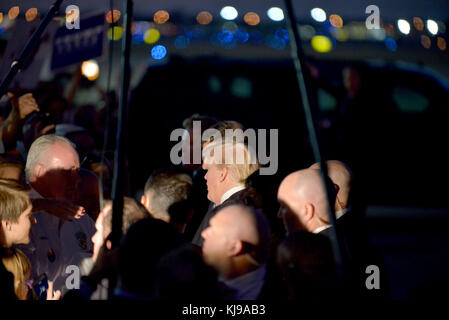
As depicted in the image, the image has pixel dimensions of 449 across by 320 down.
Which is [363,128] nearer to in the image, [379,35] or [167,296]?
[379,35]

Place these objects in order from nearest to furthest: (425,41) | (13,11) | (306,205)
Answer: (306,205) < (13,11) < (425,41)

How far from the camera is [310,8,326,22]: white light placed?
859 cm

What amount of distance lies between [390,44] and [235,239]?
836 cm

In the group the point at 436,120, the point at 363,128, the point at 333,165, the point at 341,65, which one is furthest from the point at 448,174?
the point at 333,165

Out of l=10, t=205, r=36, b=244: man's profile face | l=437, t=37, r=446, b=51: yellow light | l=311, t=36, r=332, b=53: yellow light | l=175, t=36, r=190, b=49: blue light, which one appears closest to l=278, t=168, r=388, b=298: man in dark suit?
l=10, t=205, r=36, b=244: man's profile face

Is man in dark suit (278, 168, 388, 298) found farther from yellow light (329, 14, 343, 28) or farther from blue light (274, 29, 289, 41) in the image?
yellow light (329, 14, 343, 28)

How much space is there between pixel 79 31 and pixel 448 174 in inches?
242

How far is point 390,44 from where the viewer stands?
9570mm

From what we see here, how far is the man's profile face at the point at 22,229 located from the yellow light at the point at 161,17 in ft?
23.9

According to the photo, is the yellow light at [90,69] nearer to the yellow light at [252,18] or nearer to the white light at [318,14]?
the yellow light at [252,18]

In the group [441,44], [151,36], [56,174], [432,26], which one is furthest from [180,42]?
[56,174]

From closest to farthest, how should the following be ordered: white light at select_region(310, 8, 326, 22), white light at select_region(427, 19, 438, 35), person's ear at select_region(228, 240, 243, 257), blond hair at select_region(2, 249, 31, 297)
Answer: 1. person's ear at select_region(228, 240, 243, 257)
2. blond hair at select_region(2, 249, 31, 297)
3. white light at select_region(310, 8, 326, 22)
4. white light at select_region(427, 19, 438, 35)

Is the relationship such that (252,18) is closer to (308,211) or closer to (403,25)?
(403,25)

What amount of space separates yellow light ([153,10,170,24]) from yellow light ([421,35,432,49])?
4454 millimetres
